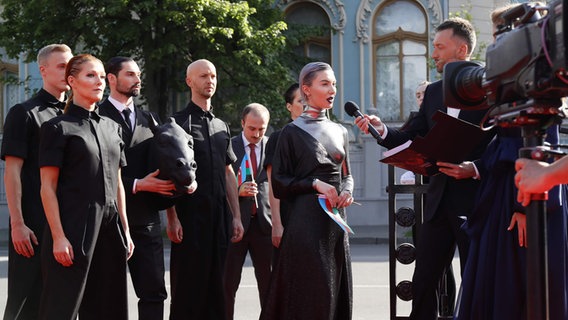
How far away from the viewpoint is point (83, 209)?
6.09 meters

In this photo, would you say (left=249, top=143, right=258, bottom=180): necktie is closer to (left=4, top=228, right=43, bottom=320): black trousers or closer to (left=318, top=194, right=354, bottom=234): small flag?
(left=318, top=194, right=354, bottom=234): small flag

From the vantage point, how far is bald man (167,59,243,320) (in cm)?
740

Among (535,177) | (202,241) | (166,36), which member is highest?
(166,36)

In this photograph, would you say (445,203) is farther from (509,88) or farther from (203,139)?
(509,88)

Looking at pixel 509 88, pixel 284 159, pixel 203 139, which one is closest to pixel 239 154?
pixel 203 139

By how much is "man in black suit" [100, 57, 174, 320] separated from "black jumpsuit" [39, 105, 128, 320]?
683mm

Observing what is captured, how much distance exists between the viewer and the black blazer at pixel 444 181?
272 inches

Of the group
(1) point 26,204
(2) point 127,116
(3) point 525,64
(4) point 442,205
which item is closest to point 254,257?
(2) point 127,116

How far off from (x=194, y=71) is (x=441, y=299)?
2.51m

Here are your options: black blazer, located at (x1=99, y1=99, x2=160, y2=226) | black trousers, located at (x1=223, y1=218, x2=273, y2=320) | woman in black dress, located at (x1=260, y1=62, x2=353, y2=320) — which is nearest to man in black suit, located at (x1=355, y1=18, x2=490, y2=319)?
woman in black dress, located at (x1=260, y1=62, x2=353, y2=320)

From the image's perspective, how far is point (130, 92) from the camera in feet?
24.3

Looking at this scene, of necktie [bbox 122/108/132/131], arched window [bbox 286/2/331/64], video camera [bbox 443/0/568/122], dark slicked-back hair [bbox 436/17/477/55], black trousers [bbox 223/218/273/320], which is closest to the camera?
video camera [bbox 443/0/568/122]

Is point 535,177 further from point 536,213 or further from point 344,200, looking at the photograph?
point 344,200

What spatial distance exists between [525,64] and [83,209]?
126 inches
